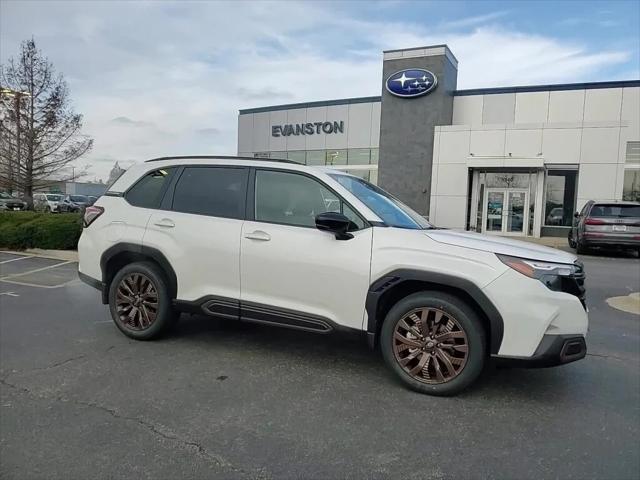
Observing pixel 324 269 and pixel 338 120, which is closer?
pixel 324 269

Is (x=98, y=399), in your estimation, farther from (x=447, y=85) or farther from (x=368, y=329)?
(x=447, y=85)

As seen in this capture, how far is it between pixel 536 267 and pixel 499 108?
2481 cm

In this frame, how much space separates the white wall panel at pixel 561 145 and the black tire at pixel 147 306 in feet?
72.1

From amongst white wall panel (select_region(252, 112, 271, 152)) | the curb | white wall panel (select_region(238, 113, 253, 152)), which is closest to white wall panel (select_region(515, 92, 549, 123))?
white wall panel (select_region(252, 112, 271, 152))

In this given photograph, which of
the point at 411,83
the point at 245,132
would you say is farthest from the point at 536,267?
the point at 245,132

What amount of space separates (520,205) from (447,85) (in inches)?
288

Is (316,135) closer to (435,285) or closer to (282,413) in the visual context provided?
(435,285)

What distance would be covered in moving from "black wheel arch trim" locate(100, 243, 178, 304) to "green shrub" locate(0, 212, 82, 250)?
8.63m

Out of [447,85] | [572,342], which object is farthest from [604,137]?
[572,342]

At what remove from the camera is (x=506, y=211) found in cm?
2442

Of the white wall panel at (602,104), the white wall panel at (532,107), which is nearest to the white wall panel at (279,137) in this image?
the white wall panel at (532,107)

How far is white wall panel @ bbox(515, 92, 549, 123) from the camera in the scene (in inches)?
1004

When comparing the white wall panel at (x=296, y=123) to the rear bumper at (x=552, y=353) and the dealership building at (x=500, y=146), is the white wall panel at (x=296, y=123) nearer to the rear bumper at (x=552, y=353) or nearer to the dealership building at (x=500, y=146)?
the dealership building at (x=500, y=146)

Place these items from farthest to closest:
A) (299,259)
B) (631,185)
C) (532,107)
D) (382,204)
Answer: (532,107) < (631,185) < (382,204) < (299,259)
